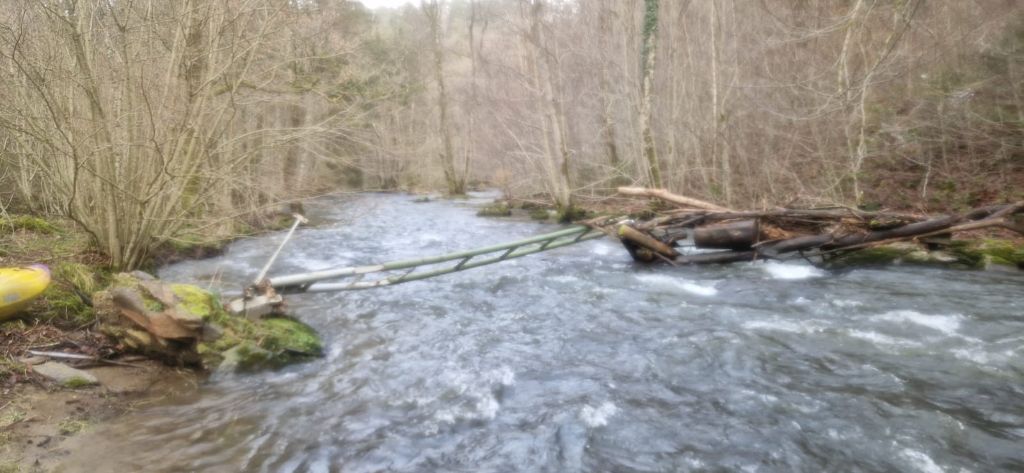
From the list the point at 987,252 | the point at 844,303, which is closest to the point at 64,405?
the point at 844,303

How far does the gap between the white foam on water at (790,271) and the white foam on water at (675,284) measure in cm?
120

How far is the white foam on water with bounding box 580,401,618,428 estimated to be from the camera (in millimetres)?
4359

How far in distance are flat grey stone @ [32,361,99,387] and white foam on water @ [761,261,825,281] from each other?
27.1ft

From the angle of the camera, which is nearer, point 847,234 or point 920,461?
point 920,461

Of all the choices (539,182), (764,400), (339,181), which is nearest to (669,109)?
(539,182)

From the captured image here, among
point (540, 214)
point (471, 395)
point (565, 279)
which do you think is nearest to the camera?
point (471, 395)

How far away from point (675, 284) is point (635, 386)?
3728 mm

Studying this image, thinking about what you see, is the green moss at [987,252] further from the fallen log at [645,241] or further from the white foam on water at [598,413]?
the white foam on water at [598,413]

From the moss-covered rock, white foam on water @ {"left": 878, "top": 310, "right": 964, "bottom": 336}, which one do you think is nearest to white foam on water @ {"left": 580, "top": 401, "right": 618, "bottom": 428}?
white foam on water @ {"left": 878, "top": 310, "right": 964, "bottom": 336}

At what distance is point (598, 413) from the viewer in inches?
177

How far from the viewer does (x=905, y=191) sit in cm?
1255

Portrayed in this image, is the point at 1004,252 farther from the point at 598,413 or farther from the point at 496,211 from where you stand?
the point at 496,211

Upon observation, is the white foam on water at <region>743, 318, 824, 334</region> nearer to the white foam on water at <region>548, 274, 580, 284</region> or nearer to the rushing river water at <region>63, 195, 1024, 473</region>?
the rushing river water at <region>63, 195, 1024, 473</region>

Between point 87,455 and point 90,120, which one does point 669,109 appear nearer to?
point 90,120
